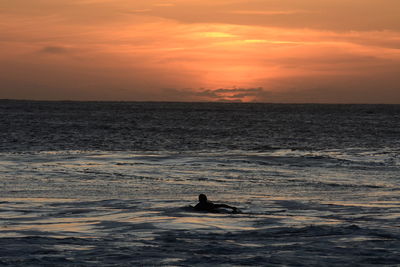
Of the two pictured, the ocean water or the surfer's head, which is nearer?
the ocean water

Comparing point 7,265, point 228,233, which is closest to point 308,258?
point 228,233

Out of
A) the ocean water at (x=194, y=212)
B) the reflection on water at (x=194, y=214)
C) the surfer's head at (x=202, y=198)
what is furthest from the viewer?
the surfer's head at (x=202, y=198)

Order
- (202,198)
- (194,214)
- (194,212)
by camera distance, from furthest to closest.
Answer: (194,212) → (202,198) → (194,214)

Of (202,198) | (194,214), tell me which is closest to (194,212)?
(194,214)

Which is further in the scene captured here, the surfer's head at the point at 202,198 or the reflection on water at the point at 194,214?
the surfer's head at the point at 202,198

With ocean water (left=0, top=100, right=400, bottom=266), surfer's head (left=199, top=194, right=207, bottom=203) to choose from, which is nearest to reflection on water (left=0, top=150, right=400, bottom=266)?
ocean water (left=0, top=100, right=400, bottom=266)

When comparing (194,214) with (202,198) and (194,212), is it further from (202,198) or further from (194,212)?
(202,198)

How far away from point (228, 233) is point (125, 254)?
333cm

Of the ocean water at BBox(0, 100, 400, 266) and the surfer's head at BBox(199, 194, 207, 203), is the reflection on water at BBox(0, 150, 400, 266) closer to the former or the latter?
the ocean water at BBox(0, 100, 400, 266)

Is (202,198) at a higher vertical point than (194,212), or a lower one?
higher

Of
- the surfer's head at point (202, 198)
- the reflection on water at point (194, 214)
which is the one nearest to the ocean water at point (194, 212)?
the reflection on water at point (194, 214)

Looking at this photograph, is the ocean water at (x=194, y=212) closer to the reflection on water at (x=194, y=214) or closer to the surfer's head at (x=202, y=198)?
the reflection on water at (x=194, y=214)

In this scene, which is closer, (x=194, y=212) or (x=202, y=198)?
(x=202, y=198)

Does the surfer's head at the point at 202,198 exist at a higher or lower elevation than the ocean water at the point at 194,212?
higher
